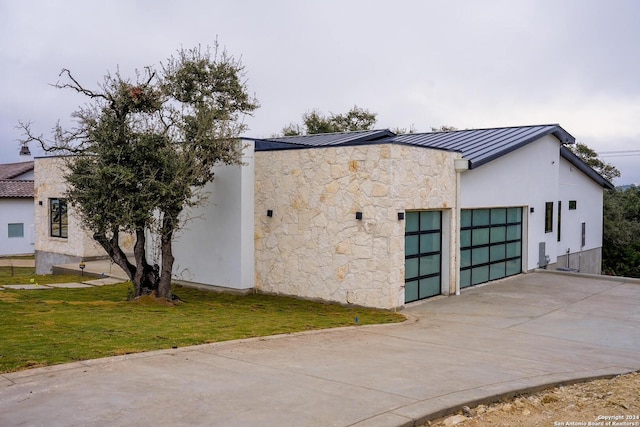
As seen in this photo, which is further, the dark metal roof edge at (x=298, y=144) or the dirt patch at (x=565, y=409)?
the dark metal roof edge at (x=298, y=144)

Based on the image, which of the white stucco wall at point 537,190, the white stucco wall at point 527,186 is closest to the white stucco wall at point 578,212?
the white stucco wall at point 537,190

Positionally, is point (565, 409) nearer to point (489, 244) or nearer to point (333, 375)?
point (333, 375)

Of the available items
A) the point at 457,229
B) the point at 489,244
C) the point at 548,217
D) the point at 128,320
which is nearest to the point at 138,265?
the point at 128,320

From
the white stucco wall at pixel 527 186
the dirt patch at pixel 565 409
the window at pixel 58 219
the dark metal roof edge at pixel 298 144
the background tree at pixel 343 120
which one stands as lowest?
the dirt patch at pixel 565 409

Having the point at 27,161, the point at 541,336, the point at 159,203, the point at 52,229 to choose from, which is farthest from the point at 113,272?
the point at 27,161

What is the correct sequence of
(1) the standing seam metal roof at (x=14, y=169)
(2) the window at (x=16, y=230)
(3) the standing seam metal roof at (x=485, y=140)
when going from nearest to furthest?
(3) the standing seam metal roof at (x=485, y=140) → (2) the window at (x=16, y=230) → (1) the standing seam metal roof at (x=14, y=169)

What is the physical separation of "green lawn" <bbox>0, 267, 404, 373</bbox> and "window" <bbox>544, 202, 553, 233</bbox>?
9.82 meters

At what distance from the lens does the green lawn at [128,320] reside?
25.3 feet

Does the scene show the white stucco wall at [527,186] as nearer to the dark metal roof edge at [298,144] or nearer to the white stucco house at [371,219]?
the white stucco house at [371,219]

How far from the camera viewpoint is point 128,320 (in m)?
10.0

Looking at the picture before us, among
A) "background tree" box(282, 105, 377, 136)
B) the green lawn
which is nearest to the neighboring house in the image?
"background tree" box(282, 105, 377, 136)

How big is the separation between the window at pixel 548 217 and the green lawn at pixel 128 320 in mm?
9818

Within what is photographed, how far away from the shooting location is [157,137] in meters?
11.8

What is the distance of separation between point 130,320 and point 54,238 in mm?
13443
